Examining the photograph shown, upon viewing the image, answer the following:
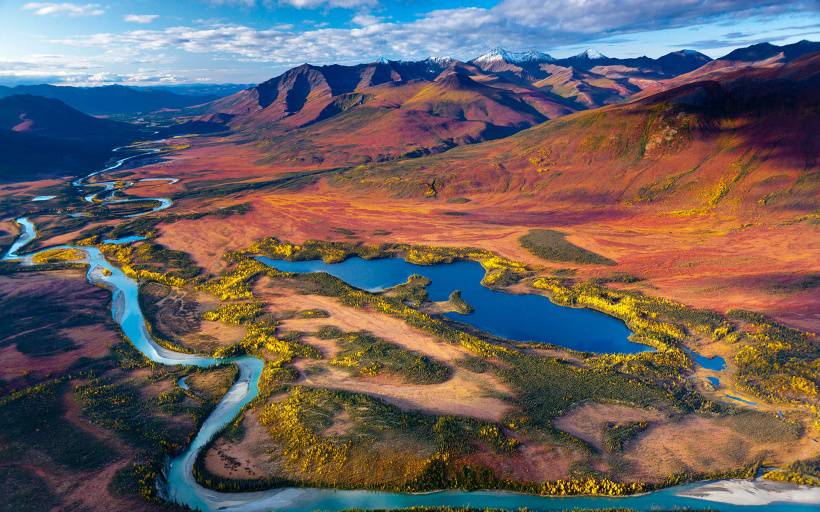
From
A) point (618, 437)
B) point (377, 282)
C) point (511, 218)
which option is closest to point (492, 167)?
point (511, 218)

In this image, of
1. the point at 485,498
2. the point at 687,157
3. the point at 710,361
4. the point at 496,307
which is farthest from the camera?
the point at 687,157

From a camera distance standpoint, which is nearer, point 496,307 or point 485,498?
point 485,498

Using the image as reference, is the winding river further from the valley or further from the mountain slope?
the mountain slope

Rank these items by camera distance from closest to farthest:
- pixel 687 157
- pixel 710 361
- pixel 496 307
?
pixel 710 361
pixel 496 307
pixel 687 157


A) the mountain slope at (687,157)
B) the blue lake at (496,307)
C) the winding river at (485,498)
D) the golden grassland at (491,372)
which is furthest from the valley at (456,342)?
the mountain slope at (687,157)

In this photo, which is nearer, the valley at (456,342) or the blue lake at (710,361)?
the valley at (456,342)

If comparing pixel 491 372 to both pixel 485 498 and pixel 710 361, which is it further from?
pixel 710 361

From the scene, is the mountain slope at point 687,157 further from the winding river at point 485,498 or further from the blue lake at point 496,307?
the winding river at point 485,498

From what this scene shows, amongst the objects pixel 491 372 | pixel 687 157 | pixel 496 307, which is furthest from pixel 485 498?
pixel 687 157

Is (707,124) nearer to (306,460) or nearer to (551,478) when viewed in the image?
(551,478)
